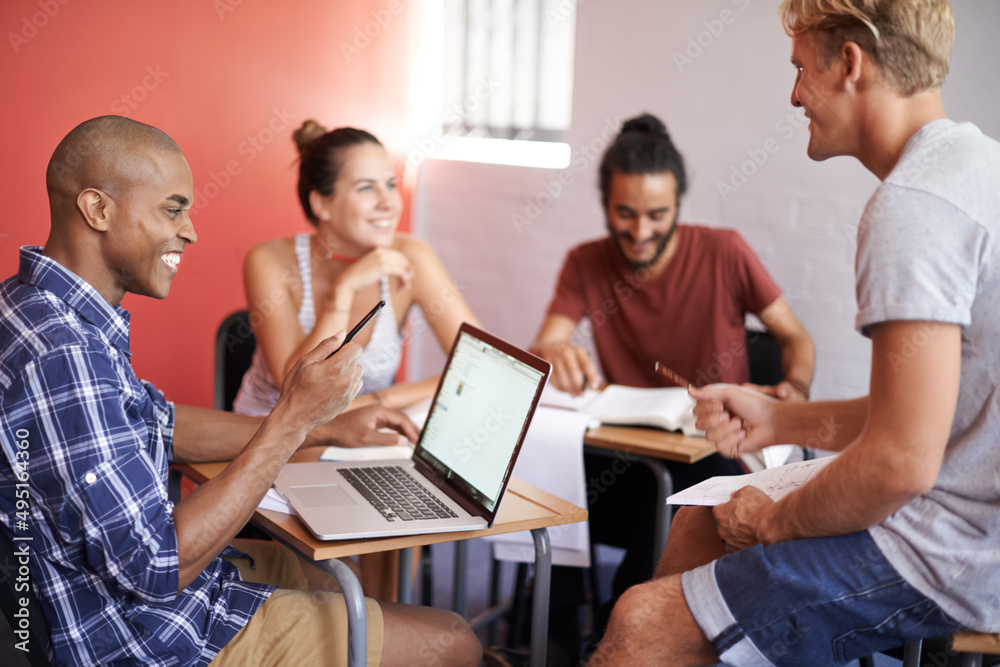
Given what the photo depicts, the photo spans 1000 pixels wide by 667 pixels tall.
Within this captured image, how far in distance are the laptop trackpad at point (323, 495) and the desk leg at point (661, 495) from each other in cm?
72

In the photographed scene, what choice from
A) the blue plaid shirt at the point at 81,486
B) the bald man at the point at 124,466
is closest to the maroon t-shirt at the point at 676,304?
the bald man at the point at 124,466

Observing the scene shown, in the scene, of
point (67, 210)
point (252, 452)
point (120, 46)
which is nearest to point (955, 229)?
point (252, 452)

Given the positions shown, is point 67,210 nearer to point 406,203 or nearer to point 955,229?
point 955,229

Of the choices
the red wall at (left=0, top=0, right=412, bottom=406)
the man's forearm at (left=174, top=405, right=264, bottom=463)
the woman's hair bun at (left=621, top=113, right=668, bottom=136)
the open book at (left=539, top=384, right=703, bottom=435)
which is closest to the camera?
the man's forearm at (left=174, top=405, right=264, bottom=463)

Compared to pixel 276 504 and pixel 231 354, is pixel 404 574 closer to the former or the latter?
pixel 276 504

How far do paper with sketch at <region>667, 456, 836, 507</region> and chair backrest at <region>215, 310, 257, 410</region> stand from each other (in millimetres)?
1389

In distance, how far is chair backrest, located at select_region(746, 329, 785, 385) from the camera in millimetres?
2422

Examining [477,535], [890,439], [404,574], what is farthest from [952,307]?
[404,574]

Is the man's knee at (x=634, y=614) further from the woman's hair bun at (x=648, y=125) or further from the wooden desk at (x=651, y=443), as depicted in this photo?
the woman's hair bun at (x=648, y=125)

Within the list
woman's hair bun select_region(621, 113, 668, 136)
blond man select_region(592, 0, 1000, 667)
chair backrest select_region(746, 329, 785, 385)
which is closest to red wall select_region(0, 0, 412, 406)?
woman's hair bun select_region(621, 113, 668, 136)

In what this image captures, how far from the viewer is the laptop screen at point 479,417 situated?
140 cm

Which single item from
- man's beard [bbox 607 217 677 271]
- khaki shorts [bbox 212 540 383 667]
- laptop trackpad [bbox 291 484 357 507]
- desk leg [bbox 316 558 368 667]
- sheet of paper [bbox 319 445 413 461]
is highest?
man's beard [bbox 607 217 677 271]

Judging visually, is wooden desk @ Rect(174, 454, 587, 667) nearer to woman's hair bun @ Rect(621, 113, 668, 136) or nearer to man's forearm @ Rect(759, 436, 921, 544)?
man's forearm @ Rect(759, 436, 921, 544)

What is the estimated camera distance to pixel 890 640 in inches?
48.3
